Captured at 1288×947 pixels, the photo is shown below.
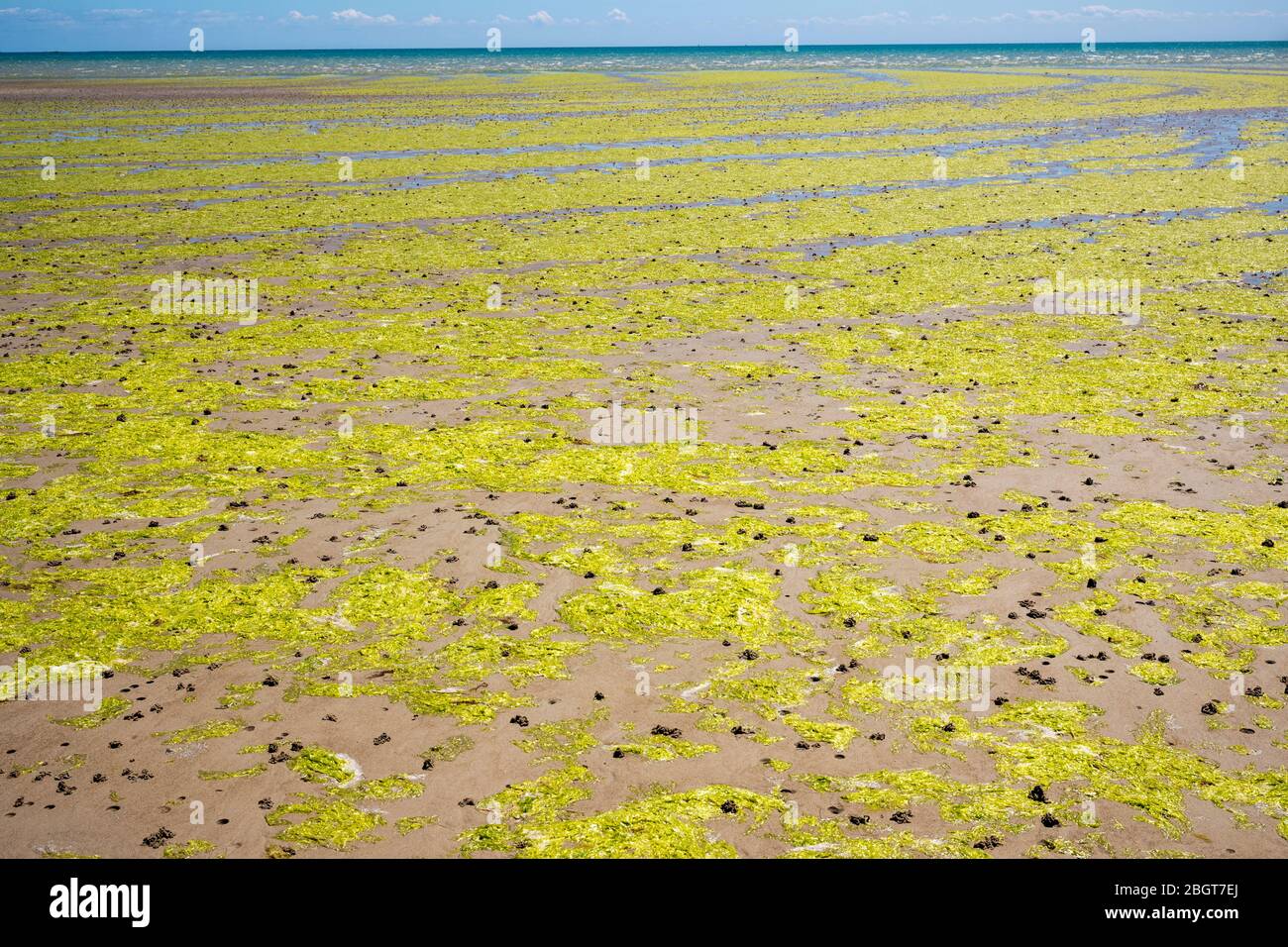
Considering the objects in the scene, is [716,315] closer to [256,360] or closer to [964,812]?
[256,360]

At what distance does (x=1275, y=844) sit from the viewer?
720cm

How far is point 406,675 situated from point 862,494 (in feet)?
23.0

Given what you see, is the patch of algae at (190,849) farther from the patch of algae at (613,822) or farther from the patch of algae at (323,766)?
the patch of algae at (613,822)

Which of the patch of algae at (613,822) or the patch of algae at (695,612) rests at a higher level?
the patch of algae at (695,612)

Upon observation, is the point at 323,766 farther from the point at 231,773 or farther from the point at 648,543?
the point at 648,543

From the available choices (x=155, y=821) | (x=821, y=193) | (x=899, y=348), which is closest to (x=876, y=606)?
(x=155, y=821)
